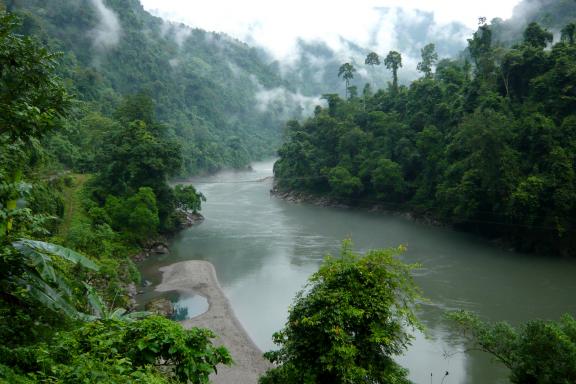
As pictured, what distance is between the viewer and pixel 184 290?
873 inches

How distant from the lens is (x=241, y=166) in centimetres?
8419

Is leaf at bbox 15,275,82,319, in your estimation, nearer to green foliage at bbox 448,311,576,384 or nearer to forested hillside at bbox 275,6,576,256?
green foliage at bbox 448,311,576,384

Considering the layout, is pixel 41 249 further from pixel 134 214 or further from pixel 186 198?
pixel 186 198

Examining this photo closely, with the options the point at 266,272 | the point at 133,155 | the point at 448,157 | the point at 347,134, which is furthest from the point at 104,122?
the point at 448,157

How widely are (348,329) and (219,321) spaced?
36.2 ft

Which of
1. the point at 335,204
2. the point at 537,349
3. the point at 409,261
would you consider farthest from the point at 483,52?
the point at 537,349

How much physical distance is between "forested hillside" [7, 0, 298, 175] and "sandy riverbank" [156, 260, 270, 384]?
15985 millimetres

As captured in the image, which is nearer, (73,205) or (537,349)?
(537,349)

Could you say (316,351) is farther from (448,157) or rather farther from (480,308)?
(448,157)

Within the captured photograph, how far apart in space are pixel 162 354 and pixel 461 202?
27.6 m

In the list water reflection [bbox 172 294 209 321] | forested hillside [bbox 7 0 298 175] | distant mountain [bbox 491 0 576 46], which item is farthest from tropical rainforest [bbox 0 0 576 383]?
water reflection [bbox 172 294 209 321]

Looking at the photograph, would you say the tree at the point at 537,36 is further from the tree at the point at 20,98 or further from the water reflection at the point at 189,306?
the tree at the point at 20,98

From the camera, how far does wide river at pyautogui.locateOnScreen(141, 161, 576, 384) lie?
52.3ft

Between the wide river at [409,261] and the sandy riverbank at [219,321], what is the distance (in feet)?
1.82
